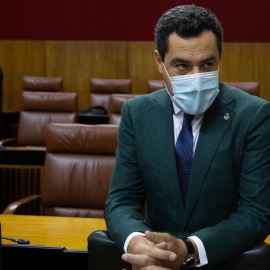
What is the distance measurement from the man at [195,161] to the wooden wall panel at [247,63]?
4852 millimetres

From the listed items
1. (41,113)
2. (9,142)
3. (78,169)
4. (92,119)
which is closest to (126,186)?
(78,169)

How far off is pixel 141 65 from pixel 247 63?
4.37 feet

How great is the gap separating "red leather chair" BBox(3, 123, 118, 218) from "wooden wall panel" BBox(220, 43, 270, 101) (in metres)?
4.18

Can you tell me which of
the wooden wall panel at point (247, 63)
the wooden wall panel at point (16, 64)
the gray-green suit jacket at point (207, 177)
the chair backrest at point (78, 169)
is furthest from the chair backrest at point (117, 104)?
the wooden wall panel at point (16, 64)

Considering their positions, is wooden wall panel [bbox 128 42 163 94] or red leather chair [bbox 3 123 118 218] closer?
red leather chair [bbox 3 123 118 218]

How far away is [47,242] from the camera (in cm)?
138

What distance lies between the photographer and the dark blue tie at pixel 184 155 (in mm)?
1216

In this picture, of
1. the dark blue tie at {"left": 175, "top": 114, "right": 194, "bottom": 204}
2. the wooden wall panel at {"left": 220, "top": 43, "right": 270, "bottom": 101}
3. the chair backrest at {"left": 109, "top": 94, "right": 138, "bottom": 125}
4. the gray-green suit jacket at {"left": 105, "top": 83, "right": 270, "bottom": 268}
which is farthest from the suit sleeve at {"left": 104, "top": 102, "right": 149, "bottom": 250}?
the wooden wall panel at {"left": 220, "top": 43, "right": 270, "bottom": 101}

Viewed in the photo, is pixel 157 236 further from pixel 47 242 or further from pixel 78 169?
pixel 78 169

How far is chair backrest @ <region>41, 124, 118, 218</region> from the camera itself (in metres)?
1.95

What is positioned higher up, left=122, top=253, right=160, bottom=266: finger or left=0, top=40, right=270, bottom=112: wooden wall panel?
left=0, top=40, right=270, bottom=112: wooden wall panel

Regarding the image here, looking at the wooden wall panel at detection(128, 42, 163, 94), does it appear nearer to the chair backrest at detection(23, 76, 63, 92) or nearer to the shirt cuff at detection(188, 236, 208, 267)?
the chair backrest at detection(23, 76, 63, 92)

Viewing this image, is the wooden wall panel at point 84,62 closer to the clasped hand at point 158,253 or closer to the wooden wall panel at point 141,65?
the wooden wall panel at point 141,65

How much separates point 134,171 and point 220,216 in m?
0.25
